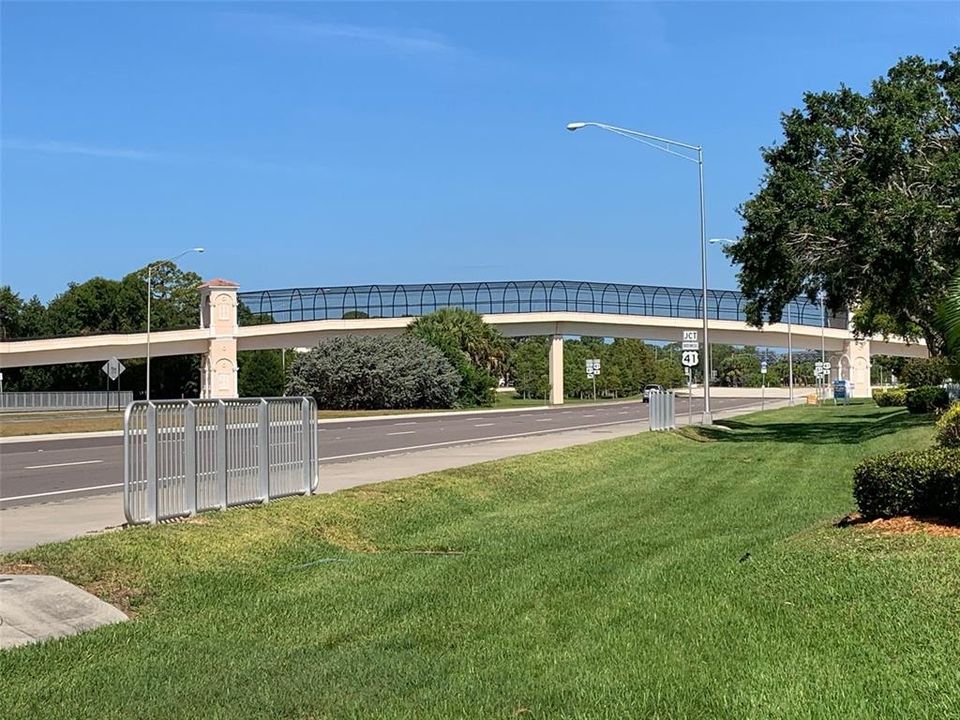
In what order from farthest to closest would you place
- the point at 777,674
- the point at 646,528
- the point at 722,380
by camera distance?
1. the point at 722,380
2. the point at 646,528
3. the point at 777,674

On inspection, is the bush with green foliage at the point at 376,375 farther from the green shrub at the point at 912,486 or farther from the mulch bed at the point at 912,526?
the mulch bed at the point at 912,526

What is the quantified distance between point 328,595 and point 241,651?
1.73 meters

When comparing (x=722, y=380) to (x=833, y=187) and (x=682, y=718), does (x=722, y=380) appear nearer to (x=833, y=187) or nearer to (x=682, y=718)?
(x=833, y=187)

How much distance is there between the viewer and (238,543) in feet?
33.8

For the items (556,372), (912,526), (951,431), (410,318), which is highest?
(410,318)

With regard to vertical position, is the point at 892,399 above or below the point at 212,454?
below

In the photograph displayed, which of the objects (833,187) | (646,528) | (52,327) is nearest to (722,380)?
(52,327)

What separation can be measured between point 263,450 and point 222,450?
0.92 metres

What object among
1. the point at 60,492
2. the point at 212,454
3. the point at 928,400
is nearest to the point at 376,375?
the point at 928,400

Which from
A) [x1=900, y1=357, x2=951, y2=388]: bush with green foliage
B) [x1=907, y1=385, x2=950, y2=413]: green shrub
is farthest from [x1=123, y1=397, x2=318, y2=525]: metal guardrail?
[x1=900, y1=357, x2=951, y2=388]: bush with green foliage

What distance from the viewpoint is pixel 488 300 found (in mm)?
80625

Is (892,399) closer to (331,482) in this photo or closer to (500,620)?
(331,482)

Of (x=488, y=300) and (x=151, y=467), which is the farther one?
(x=488, y=300)

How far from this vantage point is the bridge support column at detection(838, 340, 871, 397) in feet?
298
